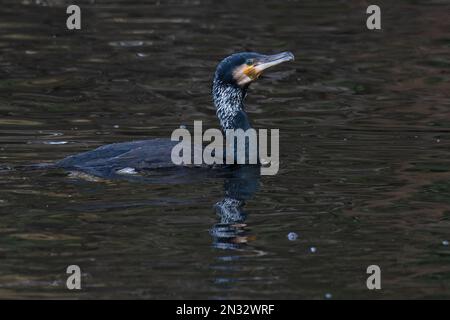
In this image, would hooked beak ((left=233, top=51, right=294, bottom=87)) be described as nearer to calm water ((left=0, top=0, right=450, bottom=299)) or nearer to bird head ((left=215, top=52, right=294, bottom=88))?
bird head ((left=215, top=52, right=294, bottom=88))

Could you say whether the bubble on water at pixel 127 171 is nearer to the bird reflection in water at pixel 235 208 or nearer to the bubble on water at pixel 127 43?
the bird reflection in water at pixel 235 208

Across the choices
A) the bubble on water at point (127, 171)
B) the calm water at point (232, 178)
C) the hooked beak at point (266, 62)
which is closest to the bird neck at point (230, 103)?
the hooked beak at point (266, 62)

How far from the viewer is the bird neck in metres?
11.3

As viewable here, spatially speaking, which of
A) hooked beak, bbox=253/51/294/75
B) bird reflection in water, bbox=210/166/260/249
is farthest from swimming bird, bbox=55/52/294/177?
bird reflection in water, bbox=210/166/260/249

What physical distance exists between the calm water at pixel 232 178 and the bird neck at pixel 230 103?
0.58 m

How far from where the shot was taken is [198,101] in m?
14.5

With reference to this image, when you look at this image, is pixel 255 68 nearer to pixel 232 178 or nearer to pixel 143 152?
pixel 232 178

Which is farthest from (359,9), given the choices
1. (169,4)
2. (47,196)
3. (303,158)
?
(47,196)

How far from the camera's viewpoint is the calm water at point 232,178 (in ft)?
25.3

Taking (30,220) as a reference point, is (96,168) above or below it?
above

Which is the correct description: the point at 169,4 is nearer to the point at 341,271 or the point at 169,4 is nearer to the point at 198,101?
the point at 198,101
